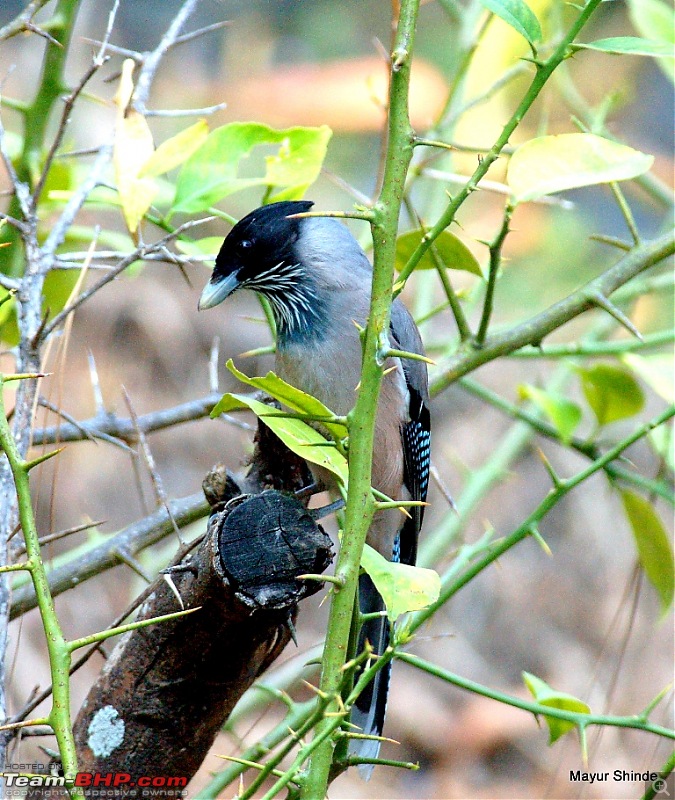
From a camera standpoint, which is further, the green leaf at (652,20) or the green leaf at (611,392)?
the green leaf at (611,392)

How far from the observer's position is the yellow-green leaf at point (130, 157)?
6.39 ft

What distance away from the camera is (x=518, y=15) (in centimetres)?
156

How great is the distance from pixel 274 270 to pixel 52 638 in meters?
1.88

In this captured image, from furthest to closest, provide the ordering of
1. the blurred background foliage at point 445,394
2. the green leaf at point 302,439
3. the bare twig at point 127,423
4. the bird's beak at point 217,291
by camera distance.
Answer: the blurred background foliage at point 445,394 < the bird's beak at point 217,291 < the bare twig at point 127,423 < the green leaf at point 302,439

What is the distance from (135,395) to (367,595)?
11.0 feet

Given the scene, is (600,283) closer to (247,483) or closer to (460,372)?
(460,372)

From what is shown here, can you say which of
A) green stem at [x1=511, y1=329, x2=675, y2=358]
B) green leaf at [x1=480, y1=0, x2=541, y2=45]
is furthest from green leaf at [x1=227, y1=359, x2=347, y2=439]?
green stem at [x1=511, y1=329, x2=675, y2=358]

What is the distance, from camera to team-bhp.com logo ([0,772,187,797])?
1.81m

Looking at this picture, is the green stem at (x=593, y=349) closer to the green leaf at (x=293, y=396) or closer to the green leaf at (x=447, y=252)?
the green leaf at (x=447, y=252)

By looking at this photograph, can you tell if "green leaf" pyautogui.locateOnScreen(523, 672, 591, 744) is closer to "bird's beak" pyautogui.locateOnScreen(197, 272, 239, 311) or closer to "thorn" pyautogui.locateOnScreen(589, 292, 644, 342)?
"thorn" pyautogui.locateOnScreen(589, 292, 644, 342)

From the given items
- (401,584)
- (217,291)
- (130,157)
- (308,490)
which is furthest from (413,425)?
(401,584)

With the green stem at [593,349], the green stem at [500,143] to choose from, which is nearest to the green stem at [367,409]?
the green stem at [500,143]

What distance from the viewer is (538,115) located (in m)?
7.25

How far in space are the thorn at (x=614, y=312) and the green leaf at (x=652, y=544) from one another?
1.89 ft
